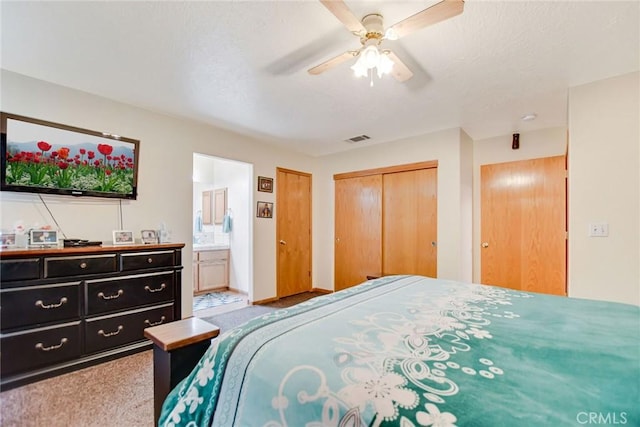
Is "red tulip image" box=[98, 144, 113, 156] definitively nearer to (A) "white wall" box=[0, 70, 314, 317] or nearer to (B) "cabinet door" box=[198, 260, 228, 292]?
(A) "white wall" box=[0, 70, 314, 317]

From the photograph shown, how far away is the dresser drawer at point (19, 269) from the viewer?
6.51 ft

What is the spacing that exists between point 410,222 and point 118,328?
142 inches

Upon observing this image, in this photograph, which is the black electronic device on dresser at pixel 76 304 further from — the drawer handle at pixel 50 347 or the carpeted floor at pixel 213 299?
the carpeted floor at pixel 213 299

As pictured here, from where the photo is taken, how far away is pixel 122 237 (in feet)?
9.17

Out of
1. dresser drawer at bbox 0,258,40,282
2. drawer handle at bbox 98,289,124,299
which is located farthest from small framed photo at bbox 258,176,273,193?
dresser drawer at bbox 0,258,40,282

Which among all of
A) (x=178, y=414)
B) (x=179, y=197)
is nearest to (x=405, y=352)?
(x=178, y=414)

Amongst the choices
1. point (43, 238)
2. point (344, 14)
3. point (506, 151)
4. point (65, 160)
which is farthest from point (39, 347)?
point (506, 151)

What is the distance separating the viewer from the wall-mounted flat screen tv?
229cm

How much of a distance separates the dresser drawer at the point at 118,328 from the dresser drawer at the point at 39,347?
0.08 meters

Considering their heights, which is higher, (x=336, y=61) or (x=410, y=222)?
(x=336, y=61)

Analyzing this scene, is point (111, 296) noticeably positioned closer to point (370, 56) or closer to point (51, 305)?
point (51, 305)

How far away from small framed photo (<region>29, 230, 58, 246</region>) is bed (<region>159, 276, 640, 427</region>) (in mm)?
2220

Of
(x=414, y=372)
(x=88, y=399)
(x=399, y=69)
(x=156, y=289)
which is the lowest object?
(x=88, y=399)

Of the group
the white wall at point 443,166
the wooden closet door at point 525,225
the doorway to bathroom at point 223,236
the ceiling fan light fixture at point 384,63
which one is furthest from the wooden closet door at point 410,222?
the ceiling fan light fixture at point 384,63
